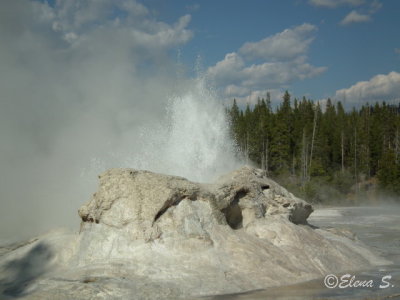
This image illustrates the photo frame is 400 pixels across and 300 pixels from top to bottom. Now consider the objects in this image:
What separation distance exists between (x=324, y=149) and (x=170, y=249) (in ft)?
153

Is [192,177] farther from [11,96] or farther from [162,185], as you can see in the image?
[11,96]

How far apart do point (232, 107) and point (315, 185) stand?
21.8m

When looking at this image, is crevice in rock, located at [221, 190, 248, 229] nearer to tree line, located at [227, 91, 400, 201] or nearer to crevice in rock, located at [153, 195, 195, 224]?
crevice in rock, located at [153, 195, 195, 224]

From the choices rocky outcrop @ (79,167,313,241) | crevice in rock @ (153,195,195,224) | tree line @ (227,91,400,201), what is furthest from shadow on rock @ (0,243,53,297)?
tree line @ (227,91,400,201)

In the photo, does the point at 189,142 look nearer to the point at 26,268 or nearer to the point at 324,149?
the point at 26,268

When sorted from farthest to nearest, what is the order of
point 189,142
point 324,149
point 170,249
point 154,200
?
point 324,149
point 189,142
point 154,200
point 170,249

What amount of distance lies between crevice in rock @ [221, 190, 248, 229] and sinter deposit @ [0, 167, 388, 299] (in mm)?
17

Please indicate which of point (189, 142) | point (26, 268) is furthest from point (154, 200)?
point (189, 142)

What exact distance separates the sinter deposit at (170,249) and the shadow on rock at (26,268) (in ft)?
0.06

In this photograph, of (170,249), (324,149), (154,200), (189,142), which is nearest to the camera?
(170,249)

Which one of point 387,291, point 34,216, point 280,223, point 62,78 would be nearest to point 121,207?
point 280,223

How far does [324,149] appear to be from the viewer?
5197 centimetres

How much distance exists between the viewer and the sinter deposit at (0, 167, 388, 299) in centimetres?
650

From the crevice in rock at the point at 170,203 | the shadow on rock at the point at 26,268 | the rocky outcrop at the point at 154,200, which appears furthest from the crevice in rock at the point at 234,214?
the shadow on rock at the point at 26,268
